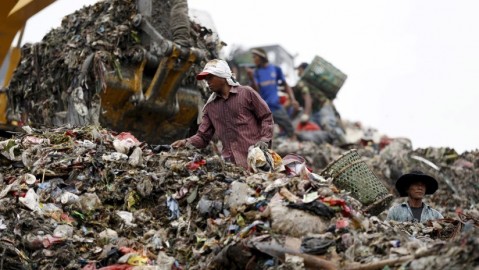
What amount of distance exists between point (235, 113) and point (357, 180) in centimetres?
110

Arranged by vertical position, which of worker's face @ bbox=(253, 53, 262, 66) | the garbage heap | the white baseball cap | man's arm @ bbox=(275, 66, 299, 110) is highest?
the white baseball cap

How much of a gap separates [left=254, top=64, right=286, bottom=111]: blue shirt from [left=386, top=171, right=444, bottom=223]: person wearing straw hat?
7439mm

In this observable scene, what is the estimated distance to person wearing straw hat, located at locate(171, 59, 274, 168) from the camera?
8594 mm

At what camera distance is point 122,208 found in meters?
7.93

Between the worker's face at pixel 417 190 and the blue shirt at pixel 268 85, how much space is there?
7456 millimetres

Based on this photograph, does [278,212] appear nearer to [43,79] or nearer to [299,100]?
[43,79]

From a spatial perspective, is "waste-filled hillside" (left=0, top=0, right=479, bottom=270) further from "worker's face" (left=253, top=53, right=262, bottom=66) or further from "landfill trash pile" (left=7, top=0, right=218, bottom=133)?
"worker's face" (left=253, top=53, right=262, bottom=66)

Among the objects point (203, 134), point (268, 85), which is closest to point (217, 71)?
point (203, 134)

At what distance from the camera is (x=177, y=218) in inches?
301

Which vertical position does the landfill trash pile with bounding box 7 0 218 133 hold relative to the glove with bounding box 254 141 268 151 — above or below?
below

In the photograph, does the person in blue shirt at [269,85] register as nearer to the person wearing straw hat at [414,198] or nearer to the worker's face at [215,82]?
the worker's face at [215,82]

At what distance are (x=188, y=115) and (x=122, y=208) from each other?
454 cm

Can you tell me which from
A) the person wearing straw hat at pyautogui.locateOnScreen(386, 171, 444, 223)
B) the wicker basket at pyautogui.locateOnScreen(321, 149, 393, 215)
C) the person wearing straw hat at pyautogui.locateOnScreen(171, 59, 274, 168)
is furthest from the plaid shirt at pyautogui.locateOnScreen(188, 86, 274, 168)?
the person wearing straw hat at pyautogui.locateOnScreen(386, 171, 444, 223)

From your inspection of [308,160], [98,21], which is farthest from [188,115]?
[308,160]
